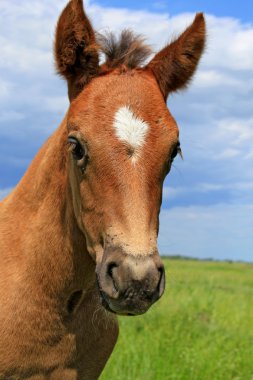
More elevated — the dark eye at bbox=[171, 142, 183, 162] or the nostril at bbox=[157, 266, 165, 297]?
the dark eye at bbox=[171, 142, 183, 162]

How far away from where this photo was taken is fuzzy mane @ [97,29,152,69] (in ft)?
15.4

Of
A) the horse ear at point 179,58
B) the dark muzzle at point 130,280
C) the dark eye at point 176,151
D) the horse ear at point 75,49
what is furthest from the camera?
the horse ear at point 179,58

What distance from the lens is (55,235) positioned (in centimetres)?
466

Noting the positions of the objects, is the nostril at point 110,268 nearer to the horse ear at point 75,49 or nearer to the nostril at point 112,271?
the nostril at point 112,271

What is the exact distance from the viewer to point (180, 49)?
481cm

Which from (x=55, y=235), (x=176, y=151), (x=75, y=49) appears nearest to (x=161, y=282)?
(x=176, y=151)

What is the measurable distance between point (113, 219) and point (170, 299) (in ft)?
33.7

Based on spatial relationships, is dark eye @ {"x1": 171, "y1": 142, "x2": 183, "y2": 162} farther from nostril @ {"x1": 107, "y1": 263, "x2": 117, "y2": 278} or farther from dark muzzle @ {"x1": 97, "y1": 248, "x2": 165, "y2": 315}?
nostril @ {"x1": 107, "y1": 263, "x2": 117, "y2": 278}

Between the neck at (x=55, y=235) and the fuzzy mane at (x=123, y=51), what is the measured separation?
2.14ft

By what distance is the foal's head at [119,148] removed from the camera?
359 centimetres

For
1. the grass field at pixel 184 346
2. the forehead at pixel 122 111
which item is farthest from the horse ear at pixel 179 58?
the grass field at pixel 184 346

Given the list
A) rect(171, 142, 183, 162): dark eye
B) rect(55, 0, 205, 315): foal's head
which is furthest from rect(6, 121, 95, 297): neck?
rect(171, 142, 183, 162): dark eye

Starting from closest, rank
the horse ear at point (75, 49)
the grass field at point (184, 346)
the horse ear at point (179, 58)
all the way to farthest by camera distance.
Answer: the horse ear at point (75, 49)
the horse ear at point (179, 58)
the grass field at point (184, 346)

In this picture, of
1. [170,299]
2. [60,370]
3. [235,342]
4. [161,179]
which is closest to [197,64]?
[161,179]
